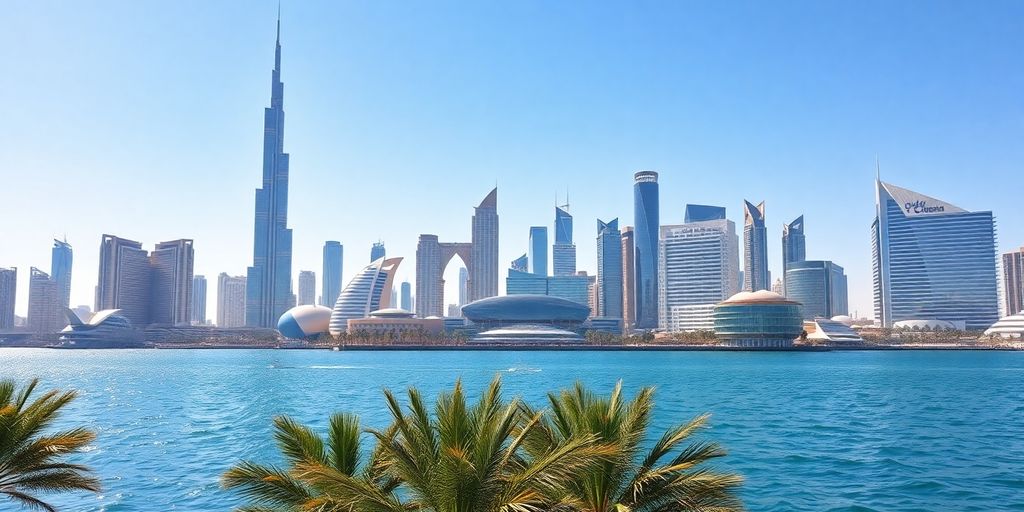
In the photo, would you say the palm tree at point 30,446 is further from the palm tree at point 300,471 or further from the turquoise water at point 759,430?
the turquoise water at point 759,430

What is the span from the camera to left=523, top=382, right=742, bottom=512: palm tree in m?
12.1

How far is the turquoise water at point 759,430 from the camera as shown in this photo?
A: 27.8m

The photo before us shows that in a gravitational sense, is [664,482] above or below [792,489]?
above

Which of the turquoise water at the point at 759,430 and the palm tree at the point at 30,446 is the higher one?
the palm tree at the point at 30,446

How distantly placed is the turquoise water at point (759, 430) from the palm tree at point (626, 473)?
48.6 feet

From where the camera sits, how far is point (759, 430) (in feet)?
146

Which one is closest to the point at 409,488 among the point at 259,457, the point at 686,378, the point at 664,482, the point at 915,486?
the point at 664,482

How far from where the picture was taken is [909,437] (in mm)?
41844

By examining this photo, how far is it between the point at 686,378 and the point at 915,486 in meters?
64.9

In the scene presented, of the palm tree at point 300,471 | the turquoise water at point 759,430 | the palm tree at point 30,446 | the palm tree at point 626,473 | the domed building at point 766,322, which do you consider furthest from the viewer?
the domed building at point 766,322

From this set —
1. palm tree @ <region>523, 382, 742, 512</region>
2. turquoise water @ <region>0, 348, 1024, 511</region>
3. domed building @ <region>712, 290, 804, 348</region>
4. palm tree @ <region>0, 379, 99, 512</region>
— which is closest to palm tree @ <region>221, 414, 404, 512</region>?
palm tree @ <region>523, 382, 742, 512</region>

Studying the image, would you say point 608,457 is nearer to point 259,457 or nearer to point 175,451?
point 259,457

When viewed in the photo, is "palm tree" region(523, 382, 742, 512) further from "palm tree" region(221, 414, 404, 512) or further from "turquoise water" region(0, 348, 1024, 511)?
"turquoise water" region(0, 348, 1024, 511)

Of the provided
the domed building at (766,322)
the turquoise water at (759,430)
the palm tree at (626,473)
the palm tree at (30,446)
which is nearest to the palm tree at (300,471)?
the palm tree at (626,473)
